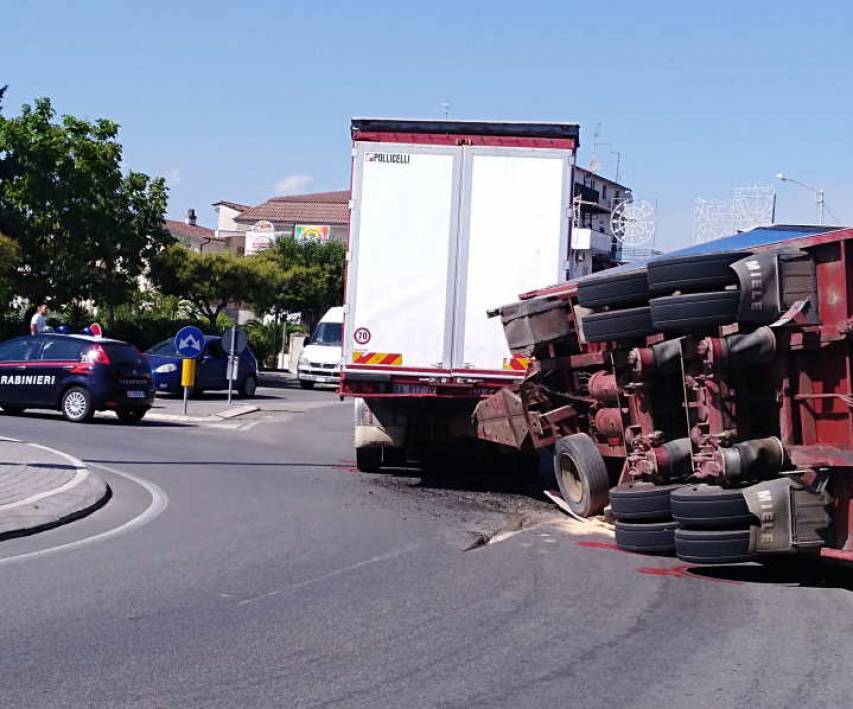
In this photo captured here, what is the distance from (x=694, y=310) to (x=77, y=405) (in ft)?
48.3

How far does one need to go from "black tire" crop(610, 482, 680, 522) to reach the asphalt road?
391 millimetres

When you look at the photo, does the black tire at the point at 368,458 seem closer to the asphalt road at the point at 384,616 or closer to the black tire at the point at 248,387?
the asphalt road at the point at 384,616

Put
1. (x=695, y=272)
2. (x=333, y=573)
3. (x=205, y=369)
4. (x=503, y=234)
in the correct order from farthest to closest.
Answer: (x=205, y=369), (x=503, y=234), (x=695, y=272), (x=333, y=573)

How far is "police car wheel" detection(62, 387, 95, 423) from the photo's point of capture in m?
20.9

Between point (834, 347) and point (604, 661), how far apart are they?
3.09 metres

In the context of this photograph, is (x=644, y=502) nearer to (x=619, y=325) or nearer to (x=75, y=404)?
(x=619, y=325)

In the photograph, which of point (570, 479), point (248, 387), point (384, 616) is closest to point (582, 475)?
point (570, 479)

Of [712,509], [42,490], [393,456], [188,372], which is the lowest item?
[42,490]

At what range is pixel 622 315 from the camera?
32.6ft

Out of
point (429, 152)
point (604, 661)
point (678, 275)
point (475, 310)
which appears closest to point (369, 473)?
point (475, 310)

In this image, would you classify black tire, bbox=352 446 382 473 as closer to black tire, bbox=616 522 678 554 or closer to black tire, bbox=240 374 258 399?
black tire, bbox=616 522 678 554

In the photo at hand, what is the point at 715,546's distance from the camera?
8.56m

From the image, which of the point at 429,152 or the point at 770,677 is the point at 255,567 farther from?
the point at 429,152

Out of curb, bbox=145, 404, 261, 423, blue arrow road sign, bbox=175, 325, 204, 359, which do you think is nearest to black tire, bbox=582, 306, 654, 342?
curb, bbox=145, 404, 261, 423
